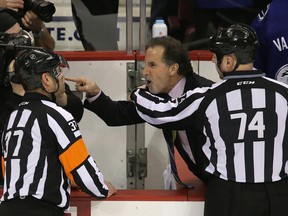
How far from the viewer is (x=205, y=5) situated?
4238 millimetres

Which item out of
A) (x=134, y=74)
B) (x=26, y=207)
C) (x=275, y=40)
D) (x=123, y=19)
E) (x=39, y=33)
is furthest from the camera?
(x=123, y=19)

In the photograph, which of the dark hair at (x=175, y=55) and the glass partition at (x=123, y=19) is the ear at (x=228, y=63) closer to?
the dark hair at (x=175, y=55)

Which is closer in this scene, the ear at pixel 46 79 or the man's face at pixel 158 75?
the ear at pixel 46 79

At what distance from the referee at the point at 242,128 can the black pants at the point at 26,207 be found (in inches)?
21.0

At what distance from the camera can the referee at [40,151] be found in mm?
2461

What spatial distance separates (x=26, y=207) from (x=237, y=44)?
2.93 feet

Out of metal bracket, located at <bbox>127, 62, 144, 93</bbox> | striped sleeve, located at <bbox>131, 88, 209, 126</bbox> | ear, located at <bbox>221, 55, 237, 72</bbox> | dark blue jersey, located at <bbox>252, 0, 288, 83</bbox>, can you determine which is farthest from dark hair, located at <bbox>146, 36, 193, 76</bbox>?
metal bracket, located at <bbox>127, 62, 144, 93</bbox>

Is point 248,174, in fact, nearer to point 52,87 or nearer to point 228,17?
point 52,87

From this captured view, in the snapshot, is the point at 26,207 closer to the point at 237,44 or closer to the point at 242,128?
the point at 242,128

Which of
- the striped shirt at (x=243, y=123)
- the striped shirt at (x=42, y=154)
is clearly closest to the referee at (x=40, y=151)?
the striped shirt at (x=42, y=154)

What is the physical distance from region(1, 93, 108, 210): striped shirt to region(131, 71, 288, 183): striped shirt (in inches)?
14.8

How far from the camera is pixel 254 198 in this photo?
251 cm

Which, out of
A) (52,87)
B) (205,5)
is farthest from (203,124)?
(205,5)

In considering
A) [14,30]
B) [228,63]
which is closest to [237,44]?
[228,63]
